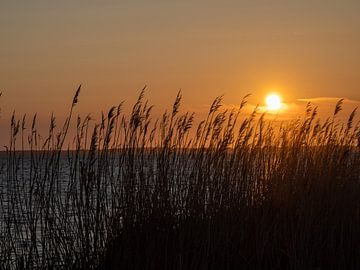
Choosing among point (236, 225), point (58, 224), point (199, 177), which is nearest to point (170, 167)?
point (199, 177)

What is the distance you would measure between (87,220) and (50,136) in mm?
779

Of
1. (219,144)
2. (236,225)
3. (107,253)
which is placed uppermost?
(219,144)

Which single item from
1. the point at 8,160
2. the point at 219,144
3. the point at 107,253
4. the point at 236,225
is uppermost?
the point at 219,144

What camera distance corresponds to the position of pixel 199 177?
5699 mm

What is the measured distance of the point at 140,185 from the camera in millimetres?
5488

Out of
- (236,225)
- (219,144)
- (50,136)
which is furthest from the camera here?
(219,144)

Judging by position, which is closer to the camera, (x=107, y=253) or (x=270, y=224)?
(x=107, y=253)

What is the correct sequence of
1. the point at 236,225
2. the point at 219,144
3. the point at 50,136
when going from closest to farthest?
the point at 50,136 < the point at 236,225 < the point at 219,144

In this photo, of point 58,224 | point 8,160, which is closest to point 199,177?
point 58,224

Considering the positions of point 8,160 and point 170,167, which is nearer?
point 8,160

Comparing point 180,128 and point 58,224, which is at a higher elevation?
point 180,128

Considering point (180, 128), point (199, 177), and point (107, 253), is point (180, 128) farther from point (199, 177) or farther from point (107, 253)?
point (107, 253)

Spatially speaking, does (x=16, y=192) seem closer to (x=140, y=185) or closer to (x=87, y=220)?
(x=87, y=220)

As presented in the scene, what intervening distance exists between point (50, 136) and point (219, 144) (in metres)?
1.74
